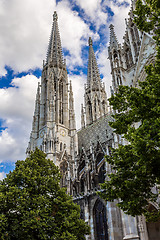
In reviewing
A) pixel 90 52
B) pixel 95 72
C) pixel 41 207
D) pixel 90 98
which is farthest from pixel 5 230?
pixel 90 52

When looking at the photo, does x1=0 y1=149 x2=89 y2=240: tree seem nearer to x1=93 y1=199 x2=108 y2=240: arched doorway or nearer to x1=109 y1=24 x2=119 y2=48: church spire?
x1=93 y1=199 x2=108 y2=240: arched doorway

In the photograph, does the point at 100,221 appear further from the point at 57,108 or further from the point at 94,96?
the point at 94,96

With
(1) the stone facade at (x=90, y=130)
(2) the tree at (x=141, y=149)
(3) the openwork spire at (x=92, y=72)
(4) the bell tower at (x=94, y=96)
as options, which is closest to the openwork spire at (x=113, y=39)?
(1) the stone facade at (x=90, y=130)

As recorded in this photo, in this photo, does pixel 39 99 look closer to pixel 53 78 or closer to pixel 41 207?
pixel 53 78

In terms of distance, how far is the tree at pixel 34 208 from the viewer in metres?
13.5

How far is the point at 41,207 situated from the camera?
1477cm

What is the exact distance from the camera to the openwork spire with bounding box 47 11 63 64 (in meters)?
45.6

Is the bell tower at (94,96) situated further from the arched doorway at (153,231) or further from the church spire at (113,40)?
the arched doorway at (153,231)

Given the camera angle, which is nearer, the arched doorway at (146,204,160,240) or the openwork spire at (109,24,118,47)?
the arched doorway at (146,204,160,240)

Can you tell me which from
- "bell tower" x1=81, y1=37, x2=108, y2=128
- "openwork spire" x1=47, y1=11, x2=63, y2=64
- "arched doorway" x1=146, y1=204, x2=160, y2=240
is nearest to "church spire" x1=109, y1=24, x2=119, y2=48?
"arched doorway" x1=146, y1=204, x2=160, y2=240

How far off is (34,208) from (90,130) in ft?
80.2

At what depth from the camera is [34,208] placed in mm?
14562

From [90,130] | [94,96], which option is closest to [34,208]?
[90,130]

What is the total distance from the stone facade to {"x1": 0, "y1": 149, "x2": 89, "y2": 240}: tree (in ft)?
16.3
